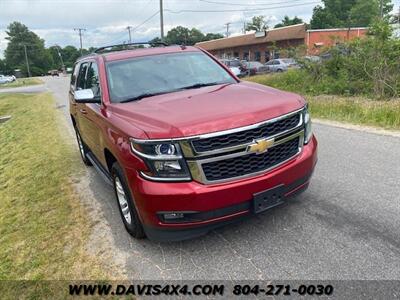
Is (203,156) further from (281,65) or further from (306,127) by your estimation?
(281,65)

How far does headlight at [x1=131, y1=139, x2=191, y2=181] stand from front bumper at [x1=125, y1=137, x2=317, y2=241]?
61mm

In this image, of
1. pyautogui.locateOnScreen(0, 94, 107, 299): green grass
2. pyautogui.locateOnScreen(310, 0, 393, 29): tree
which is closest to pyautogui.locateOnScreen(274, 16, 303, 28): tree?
pyautogui.locateOnScreen(310, 0, 393, 29): tree

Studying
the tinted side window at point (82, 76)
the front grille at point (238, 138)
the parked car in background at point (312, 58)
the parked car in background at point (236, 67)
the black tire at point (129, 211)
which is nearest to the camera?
the front grille at point (238, 138)

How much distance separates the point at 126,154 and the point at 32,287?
1.45 metres

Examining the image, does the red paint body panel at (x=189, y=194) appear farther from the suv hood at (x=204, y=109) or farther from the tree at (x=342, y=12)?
the tree at (x=342, y=12)

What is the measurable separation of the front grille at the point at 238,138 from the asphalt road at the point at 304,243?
1043 millimetres

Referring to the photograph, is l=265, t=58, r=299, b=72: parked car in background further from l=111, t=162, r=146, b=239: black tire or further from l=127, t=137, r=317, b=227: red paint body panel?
l=127, t=137, r=317, b=227: red paint body panel

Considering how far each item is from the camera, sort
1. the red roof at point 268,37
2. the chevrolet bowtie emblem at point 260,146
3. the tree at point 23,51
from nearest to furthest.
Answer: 1. the chevrolet bowtie emblem at point 260,146
2. the red roof at point 268,37
3. the tree at point 23,51

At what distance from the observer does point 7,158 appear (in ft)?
30.4

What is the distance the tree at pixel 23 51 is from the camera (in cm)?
11181

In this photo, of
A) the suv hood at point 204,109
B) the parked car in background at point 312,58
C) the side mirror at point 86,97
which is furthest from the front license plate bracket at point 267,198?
the parked car in background at point 312,58

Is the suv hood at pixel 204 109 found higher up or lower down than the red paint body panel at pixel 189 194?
higher up

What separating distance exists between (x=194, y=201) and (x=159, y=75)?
194cm

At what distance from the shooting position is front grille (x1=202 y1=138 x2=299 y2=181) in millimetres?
2992
